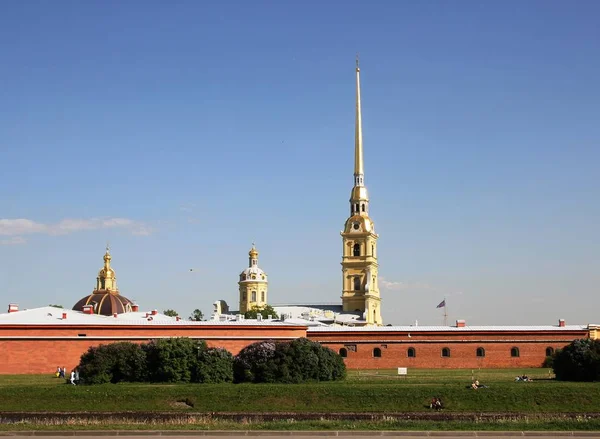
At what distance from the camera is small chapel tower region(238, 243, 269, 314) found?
109 meters

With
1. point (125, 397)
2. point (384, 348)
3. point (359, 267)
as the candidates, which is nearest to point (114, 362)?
point (125, 397)

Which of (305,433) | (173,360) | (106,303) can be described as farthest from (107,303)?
(305,433)

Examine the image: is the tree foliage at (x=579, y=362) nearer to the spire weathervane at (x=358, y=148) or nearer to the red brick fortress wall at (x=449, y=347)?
the red brick fortress wall at (x=449, y=347)

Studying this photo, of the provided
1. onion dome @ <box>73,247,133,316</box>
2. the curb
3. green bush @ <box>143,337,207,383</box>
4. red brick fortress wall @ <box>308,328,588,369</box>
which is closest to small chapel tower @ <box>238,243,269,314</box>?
onion dome @ <box>73,247,133,316</box>

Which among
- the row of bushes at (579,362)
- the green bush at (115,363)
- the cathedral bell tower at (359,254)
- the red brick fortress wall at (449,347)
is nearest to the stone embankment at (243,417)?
the green bush at (115,363)

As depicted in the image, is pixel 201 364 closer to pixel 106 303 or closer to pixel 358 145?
pixel 106 303

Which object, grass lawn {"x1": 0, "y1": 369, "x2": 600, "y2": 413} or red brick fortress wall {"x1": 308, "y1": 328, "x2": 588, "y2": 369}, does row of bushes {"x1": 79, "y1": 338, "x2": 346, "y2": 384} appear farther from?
red brick fortress wall {"x1": 308, "y1": 328, "x2": 588, "y2": 369}

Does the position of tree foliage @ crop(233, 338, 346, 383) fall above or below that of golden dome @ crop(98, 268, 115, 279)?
below

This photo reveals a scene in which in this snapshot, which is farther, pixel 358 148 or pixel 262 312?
pixel 358 148

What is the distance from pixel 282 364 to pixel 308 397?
4.37m

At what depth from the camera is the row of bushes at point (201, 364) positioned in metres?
38.9

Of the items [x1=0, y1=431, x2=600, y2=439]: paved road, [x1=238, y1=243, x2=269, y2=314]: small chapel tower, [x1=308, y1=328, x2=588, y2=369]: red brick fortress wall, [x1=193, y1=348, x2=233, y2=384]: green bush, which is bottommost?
[x1=0, y1=431, x2=600, y2=439]: paved road

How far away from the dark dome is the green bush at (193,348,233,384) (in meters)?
40.7

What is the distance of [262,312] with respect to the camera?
96.4 meters
